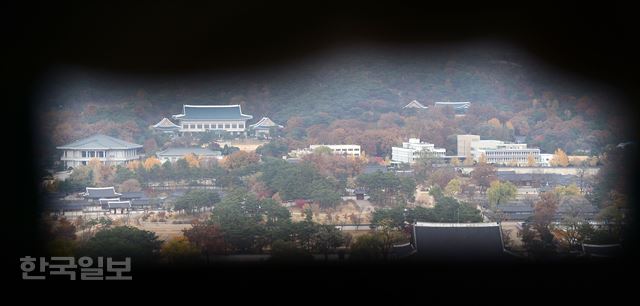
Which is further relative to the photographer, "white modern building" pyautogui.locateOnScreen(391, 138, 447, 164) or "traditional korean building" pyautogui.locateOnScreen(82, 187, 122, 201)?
"white modern building" pyautogui.locateOnScreen(391, 138, 447, 164)

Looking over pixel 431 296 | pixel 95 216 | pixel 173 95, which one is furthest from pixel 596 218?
pixel 95 216

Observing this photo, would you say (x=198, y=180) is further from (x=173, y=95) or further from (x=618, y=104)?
(x=618, y=104)

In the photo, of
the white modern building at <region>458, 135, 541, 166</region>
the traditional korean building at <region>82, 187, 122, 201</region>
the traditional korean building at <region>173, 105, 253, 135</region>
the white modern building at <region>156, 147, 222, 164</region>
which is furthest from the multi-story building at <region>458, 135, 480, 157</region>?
the traditional korean building at <region>82, 187, 122, 201</region>

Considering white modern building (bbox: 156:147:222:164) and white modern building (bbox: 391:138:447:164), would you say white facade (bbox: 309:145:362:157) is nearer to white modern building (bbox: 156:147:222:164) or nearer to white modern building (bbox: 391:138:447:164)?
white modern building (bbox: 391:138:447:164)

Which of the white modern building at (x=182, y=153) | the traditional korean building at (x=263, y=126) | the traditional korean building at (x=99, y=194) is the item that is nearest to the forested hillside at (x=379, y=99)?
the traditional korean building at (x=263, y=126)

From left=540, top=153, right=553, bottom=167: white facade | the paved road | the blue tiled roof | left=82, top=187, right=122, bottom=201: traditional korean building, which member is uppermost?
the blue tiled roof

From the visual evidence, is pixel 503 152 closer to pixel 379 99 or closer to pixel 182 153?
pixel 379 99

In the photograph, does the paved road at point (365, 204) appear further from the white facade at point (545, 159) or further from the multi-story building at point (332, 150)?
the white facade at point (545, 159)
